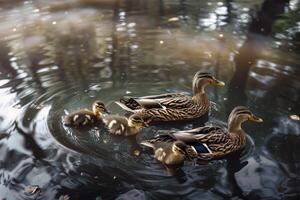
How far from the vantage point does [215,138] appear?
17.2 ft

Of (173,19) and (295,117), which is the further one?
(173,19)

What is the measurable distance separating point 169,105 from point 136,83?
1211 mm

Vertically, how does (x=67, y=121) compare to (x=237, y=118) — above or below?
below

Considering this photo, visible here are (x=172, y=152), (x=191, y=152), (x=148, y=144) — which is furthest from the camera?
(x=148, y=144)

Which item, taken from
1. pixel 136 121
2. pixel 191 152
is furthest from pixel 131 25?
pixel 191 152

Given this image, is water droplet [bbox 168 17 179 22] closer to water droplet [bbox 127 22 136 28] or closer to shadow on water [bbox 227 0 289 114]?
water droplet [bbox 127 22 136 28]

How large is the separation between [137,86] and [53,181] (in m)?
2.56

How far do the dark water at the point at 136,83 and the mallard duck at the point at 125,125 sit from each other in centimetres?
12

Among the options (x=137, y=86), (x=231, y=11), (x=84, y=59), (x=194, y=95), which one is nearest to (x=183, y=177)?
(x=194, y=95)

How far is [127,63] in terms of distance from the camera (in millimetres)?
8000

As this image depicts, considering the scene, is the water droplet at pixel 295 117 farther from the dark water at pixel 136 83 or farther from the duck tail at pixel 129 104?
the duck tail at pixel 129 104

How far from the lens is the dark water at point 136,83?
15.9 feet

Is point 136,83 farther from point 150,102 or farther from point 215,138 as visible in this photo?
point 215,138

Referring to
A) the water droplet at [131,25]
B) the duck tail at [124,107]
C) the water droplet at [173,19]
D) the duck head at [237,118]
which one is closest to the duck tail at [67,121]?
the duck tail at [124,107]
